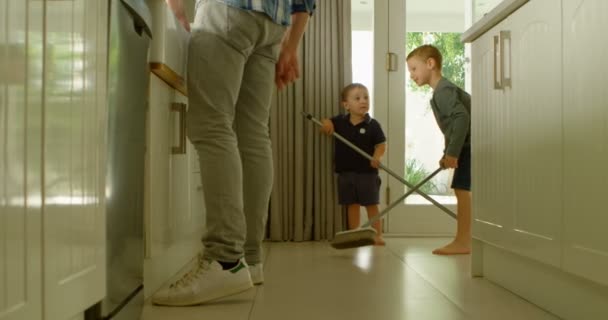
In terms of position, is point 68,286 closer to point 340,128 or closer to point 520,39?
point 520,39

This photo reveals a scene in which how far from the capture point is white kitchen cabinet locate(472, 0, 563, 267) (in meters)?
1.41

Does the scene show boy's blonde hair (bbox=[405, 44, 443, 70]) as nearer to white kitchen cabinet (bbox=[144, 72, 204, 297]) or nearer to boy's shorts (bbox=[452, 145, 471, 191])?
boy's shorts (bbox=[452, 145, 471, 191])

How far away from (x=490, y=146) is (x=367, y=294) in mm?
606

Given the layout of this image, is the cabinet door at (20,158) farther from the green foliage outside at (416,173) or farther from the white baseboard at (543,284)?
the green foliage outside at (416,173)

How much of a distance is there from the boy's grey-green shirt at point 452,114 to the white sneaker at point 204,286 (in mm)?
1409

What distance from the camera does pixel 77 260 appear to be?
923 millimetres

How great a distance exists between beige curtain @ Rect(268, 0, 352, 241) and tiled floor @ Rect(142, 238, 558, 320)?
2.13 ft

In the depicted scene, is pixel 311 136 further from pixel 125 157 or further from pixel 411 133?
pixel 125 157

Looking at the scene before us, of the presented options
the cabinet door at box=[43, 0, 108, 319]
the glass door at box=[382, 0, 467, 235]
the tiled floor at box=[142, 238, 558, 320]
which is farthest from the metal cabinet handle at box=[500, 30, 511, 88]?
the glass door at box=[382, 0, 467, 235]

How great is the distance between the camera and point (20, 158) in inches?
27.8

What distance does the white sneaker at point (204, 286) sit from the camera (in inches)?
59.1

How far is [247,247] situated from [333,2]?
5.90ft

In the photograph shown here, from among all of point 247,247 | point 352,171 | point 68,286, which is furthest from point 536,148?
point 352,171

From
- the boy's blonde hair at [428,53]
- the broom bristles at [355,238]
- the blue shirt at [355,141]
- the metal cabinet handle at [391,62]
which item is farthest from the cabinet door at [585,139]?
the metal cabinet handle at [391,62]
